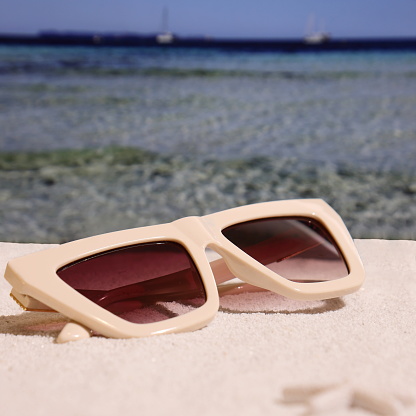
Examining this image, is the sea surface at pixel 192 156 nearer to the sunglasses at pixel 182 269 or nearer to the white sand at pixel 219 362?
the sunglasses at pixel 182 269

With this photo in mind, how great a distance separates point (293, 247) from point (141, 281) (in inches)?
13.5

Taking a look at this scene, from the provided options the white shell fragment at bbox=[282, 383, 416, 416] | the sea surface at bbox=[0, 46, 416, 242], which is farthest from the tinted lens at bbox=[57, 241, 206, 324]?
the sea surface at bbox=[0, 46, 416, 242]

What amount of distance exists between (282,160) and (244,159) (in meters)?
0.24

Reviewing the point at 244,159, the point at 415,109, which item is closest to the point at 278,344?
the point at 244,159

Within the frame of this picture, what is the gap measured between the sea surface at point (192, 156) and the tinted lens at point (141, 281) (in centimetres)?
139

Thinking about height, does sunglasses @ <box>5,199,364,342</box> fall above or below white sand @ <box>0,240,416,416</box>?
above

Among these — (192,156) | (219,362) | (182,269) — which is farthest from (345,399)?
(192,156)

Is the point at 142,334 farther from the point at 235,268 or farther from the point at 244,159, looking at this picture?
the point at 244,159

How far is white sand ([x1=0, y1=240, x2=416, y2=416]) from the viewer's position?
66 centimetres

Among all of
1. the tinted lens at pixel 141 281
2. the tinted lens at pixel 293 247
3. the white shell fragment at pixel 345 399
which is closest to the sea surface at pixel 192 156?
the tinted lens at pixel 293 247

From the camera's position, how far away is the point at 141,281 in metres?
0.97

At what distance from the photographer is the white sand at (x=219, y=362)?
661mm

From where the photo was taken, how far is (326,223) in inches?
44.3

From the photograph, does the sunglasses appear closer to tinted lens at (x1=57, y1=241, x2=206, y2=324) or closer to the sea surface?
tinted lens at (x1=57, y1=241, x2=206, y2=324)
